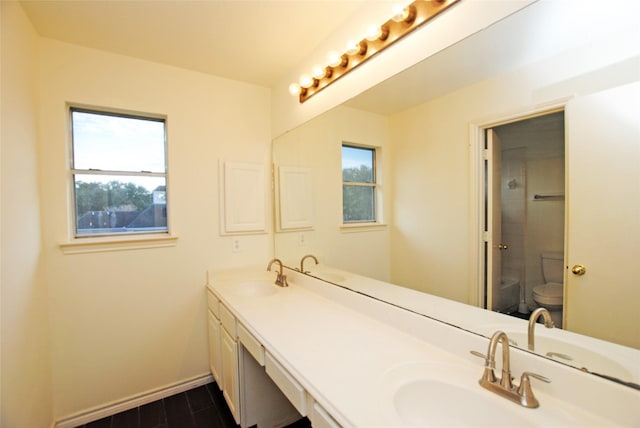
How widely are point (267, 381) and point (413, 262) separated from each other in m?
1.13

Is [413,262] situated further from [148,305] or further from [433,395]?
[148,305]

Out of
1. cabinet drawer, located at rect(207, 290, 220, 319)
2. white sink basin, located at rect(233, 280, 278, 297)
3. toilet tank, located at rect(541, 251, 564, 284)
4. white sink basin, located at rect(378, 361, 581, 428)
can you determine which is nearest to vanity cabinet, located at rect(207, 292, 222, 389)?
cabinet drawer, located at rect(207, 290, 220, 319)

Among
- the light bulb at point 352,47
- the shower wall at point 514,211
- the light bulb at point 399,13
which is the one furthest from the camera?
the light bulb at point 352,47

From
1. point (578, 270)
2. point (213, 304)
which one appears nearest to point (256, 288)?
point (213, 304)

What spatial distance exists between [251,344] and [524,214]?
1.31 m

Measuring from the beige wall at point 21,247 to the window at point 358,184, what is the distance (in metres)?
1.64

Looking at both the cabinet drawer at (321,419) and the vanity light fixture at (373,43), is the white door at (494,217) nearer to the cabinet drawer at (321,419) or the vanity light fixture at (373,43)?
the vanity light fixture at (373,43)

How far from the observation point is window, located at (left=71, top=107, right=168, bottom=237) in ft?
6.28

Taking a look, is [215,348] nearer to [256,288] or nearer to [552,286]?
[256,288]

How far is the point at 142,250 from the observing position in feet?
6.59

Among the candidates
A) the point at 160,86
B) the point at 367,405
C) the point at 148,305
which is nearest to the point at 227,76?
the point at 160,86

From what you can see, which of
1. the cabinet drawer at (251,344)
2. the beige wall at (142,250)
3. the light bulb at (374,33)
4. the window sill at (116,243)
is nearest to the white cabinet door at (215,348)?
the beige wall at (142,250)

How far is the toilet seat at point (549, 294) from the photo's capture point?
0.85 meters

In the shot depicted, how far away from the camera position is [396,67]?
1296 mm
